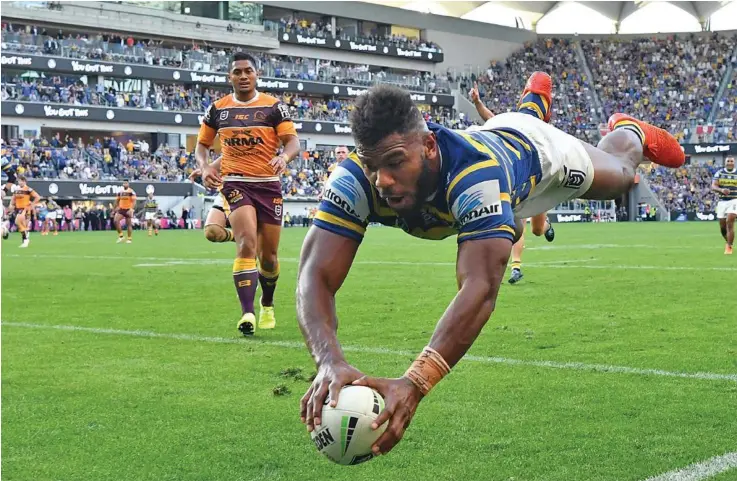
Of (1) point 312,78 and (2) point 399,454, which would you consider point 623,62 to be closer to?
(1) point 312,78

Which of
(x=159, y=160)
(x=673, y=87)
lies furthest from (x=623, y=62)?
(x=159, y=160)

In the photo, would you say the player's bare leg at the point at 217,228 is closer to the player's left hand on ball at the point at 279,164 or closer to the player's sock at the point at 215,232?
the player's sock at the point at 215,232

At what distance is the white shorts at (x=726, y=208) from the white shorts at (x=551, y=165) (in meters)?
14.8

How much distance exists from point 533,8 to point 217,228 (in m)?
74.7

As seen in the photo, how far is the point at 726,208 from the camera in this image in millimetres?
19938

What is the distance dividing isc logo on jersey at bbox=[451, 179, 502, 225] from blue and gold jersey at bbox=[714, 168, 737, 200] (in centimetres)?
1794

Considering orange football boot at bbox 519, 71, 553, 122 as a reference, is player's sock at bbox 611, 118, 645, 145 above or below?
below

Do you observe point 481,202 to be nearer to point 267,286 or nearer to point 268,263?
point 267,286

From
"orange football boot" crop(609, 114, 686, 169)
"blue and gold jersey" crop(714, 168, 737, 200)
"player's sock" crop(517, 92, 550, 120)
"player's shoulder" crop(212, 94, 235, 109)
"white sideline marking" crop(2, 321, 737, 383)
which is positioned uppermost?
"player's shoulder" crop(212, 94, 235, 109)

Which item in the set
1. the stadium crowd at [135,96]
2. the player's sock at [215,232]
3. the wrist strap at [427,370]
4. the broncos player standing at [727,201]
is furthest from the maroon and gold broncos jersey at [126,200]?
the wrist strap at [427,370]

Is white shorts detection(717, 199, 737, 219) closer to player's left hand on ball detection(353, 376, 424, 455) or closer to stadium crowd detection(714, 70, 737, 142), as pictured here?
player's left hand on ball detection(353, 376, 424, 455)

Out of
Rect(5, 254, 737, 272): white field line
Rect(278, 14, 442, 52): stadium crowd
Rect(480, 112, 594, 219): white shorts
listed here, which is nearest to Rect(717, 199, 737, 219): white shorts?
Rect(5, 254, 737, 272): white field line

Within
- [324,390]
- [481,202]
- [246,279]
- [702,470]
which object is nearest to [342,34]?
[246,279]

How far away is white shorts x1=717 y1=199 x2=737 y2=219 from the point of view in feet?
64.6
